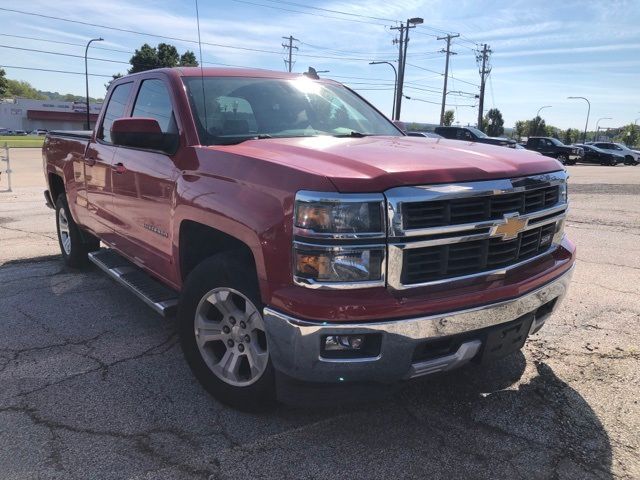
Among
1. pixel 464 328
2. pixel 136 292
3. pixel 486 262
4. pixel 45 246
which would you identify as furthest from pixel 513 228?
pixel 45 246

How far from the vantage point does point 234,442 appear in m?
2.76

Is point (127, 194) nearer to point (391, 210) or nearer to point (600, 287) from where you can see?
point (391, 210)

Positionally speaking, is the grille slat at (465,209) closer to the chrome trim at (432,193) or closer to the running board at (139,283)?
the chrome trim at (432,193)

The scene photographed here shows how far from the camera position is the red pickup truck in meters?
2.34

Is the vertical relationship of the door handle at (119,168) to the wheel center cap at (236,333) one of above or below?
above

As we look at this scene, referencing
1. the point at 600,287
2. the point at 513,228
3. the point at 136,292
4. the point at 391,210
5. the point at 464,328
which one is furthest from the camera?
the point at 600,287

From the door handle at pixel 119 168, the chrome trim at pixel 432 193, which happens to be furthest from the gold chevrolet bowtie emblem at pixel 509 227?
the door handle at pixel 119 168

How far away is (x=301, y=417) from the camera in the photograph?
2988 millimetres

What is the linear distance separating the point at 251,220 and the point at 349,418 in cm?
125

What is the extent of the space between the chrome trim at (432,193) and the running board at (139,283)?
178 cm

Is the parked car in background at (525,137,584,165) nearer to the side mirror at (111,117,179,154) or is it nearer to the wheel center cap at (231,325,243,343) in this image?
the side mirror at (111,117,179,154)

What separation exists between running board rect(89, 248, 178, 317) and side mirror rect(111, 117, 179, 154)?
1.00 metres

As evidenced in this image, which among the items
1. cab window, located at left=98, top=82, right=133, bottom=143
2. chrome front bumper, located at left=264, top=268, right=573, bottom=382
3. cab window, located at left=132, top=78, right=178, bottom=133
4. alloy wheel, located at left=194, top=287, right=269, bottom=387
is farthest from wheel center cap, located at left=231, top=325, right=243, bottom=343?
cab window, located at left=98, top=82, right=133, bottom=143

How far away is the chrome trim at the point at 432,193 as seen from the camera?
2.33 metres
